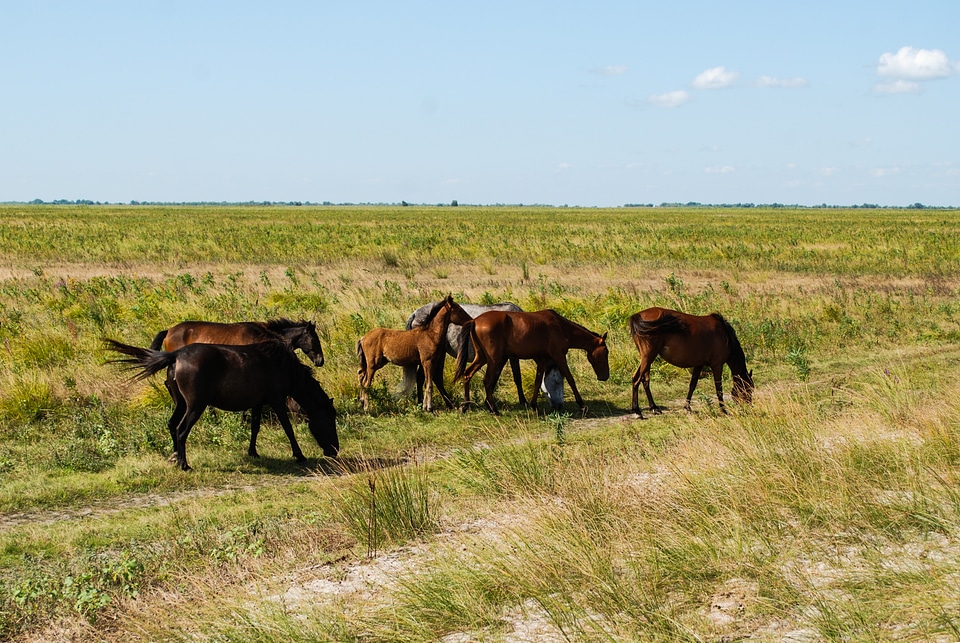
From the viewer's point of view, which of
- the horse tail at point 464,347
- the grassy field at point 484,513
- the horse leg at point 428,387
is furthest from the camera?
the horse tail at point 464,347

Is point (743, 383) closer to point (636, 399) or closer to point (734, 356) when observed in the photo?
point (734, 356)

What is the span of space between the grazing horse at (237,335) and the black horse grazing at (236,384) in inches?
53.3

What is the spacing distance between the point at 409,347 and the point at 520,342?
153 centimetres

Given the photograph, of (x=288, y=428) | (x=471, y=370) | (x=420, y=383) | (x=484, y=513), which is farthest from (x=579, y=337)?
(x=484, y=513)

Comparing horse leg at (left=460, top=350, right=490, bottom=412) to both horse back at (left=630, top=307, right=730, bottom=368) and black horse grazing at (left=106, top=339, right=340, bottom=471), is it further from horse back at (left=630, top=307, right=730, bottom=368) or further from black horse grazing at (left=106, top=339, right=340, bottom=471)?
black horse grazing at (left=106, top=339, right=340, bottom=471)

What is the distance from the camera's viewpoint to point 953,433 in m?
7.00

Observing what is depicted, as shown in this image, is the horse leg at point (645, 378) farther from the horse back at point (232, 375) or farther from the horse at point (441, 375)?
the horse back at point (232, 375)

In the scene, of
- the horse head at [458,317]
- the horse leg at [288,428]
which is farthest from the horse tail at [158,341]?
the horse head at [458,317]

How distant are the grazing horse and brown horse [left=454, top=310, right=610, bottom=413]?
7.01 feet

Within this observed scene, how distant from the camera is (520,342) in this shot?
12.0 m

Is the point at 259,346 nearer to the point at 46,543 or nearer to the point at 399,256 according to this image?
the point at 46,543

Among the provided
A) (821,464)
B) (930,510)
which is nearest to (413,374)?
(821,464)

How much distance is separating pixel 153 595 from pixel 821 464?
15.2ft

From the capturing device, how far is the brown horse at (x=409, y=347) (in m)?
12.0
